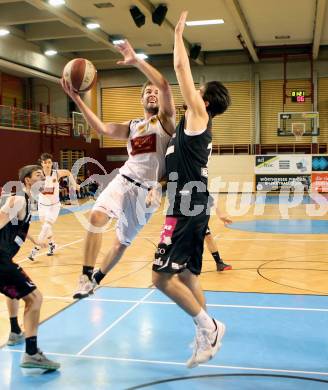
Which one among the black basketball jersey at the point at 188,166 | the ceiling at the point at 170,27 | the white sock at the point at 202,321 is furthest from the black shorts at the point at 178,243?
the ceiling at the point at 170,27

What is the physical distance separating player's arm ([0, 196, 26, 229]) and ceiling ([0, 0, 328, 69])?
45.1 feet

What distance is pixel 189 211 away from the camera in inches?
157

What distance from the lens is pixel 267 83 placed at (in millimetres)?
27453

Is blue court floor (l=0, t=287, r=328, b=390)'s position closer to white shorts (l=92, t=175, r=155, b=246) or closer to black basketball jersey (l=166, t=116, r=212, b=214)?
white shorts (l=92, t=175, r=155, b=246)

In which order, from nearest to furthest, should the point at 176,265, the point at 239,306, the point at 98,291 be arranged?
the point at 176,265, the point at 239,306, the point at 98,291

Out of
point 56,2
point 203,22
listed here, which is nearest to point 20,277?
point 56,2

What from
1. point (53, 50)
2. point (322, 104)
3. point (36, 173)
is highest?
point (53, 50)

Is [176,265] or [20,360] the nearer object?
[176,265]

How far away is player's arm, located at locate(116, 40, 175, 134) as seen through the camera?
158 inches

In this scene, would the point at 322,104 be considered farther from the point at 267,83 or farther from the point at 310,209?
the point at 310,209

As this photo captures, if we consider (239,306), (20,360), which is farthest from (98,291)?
(20,360)

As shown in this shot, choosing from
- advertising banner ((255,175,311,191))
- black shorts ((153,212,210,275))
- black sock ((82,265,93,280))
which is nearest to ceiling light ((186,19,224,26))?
advertising banner ((255,175,311,191))

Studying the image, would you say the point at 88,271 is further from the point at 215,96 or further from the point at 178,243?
the point at 215,96

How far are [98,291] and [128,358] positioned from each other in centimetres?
258
